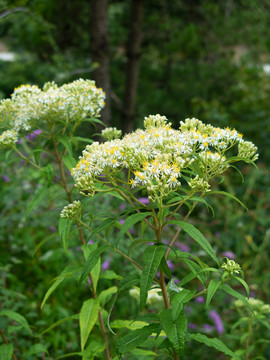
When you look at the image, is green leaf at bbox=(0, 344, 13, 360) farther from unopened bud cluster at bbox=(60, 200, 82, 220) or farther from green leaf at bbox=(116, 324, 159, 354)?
unopened bud cluster at bbox=(60, 200, 82, 220)

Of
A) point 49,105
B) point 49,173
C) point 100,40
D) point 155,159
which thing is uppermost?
point 100,40

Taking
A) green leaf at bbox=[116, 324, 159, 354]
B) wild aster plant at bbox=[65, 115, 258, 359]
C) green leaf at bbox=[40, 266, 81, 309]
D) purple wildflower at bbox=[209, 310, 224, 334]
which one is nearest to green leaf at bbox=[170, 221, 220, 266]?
wild aster plant at bbox=[65, 115, 258, 359]

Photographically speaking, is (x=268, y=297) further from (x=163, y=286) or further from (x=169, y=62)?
(x=169, y=62)

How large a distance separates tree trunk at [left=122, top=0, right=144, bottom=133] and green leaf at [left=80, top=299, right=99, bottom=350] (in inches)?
187

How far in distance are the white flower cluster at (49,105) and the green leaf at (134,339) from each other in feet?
4.01

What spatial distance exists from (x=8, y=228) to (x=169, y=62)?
5.45 m

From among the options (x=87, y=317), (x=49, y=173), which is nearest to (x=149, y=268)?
(x=87, y=317)

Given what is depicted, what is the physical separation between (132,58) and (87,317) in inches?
209

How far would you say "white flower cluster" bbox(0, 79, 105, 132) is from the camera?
2217 mm

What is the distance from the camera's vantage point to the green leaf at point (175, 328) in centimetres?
152

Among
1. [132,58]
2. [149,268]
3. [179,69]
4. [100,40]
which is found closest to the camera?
[149,268]

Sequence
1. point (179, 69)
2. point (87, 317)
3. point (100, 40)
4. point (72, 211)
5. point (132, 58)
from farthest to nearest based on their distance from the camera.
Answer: point (179, 69)
point (132, 58)
point (100, 40)
point (87, 317)
point (72, 211)

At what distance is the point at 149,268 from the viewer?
1524 mm

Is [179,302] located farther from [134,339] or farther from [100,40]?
[100,40]
